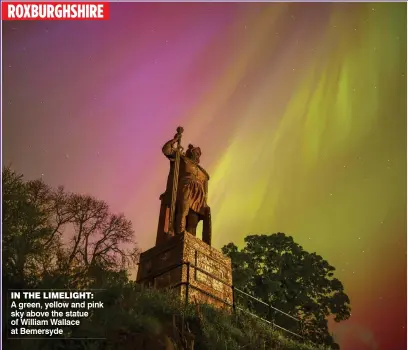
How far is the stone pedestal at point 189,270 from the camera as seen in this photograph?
9094 mm

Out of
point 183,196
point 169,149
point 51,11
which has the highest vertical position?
point 169,149

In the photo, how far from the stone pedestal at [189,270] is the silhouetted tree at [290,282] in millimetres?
11438

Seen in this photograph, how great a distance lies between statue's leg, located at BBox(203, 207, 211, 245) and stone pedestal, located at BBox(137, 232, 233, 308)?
29.0 inches

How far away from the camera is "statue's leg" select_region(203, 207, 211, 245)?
11416mm

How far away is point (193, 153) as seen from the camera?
41.2 feet

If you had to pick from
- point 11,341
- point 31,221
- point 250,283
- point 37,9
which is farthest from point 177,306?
point 250,283

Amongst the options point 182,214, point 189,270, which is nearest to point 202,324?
point 189,270


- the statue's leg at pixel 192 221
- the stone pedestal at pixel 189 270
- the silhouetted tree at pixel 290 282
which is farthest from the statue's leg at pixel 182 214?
the silhouetted tree at pixel 290 282

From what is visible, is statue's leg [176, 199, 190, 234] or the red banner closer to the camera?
the red banner

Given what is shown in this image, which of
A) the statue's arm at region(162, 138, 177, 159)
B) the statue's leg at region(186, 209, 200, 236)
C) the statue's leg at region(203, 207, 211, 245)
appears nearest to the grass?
the statue's leg at region(203, 207, 211, 245)

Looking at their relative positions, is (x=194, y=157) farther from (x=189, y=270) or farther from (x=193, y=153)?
(x=189, y=270)

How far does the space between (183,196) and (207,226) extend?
113cm

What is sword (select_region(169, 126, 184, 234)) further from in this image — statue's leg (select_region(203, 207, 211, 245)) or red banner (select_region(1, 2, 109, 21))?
red banner (select_region(1, 2, 109, 21))

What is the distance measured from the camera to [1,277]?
6266mm
